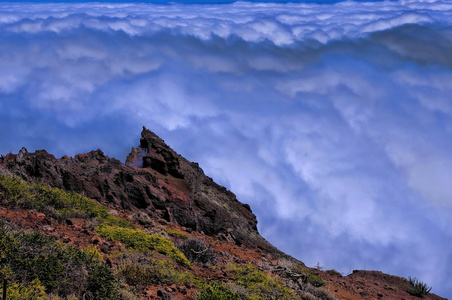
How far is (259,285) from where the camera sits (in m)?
9.32

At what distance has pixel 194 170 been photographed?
2989 centimetres

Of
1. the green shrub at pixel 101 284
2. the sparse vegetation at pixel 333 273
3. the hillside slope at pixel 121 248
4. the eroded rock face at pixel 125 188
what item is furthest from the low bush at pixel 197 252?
the sparse vegetation at pixel 333 273

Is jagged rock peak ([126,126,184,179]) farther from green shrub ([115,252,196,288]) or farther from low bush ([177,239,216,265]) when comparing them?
green shrub ([115,252,196,288])

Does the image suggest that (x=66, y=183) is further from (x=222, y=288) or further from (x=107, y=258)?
(x=222, y=288)

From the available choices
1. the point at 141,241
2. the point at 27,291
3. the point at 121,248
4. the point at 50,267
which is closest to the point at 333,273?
the point at 141,241

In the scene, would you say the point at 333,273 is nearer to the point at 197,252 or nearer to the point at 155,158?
the point at 197,252

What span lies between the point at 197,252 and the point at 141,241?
5.20ft

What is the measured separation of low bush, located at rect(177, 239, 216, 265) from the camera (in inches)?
427

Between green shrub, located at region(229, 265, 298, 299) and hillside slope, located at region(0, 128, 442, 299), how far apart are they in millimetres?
26

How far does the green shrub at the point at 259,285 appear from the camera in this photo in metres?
8.96

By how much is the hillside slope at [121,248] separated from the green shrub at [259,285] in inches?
1.0

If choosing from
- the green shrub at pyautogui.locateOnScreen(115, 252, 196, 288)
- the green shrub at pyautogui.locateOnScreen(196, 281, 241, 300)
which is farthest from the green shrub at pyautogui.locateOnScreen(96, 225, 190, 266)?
the green shrub at pyautogui.locateOnScreen(196, 281, 241, 300)

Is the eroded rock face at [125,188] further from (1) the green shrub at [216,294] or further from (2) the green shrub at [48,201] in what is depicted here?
(1) the green shrub at [216,294]

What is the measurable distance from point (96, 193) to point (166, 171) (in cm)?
945
